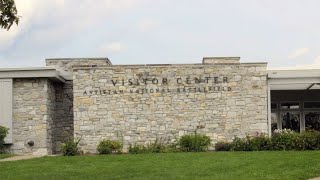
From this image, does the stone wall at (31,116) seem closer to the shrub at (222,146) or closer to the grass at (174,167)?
the grass at (174,167)

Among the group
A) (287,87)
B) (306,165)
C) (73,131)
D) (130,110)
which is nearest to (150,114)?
(130,110)

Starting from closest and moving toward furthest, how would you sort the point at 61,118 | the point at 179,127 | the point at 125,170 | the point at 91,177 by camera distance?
the point at 91,177 < the point at 125,170 < the point at 179,127 < the point at 61,118

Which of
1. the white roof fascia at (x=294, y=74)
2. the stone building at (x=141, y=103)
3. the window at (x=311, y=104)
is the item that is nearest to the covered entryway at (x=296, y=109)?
the window at (x=311, y=104)

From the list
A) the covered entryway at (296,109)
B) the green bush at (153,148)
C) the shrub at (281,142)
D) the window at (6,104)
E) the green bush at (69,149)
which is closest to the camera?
the shrub at (281,142)

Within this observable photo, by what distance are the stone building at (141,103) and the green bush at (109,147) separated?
0.90 meters

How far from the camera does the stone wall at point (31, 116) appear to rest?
75.7 ft

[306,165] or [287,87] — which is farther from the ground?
[287,87]

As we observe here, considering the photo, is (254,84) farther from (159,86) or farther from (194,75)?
(159,86)

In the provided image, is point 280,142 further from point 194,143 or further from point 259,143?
point 194,143

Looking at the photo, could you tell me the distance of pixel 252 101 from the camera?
76.1 ft

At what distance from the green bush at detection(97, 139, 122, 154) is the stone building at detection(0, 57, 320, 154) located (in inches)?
35.3

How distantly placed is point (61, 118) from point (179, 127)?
5664 mm

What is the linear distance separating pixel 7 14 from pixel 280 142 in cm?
1437

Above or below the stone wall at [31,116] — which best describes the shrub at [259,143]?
below
